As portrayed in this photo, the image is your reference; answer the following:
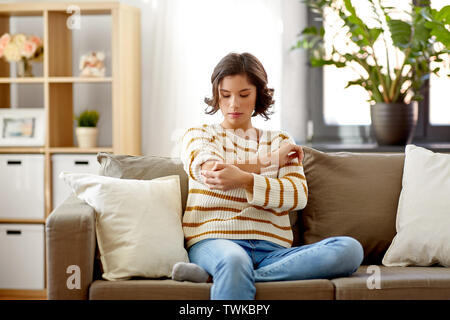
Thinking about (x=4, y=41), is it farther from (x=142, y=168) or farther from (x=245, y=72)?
(x=245, y=72)

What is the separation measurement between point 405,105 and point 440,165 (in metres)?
0.82

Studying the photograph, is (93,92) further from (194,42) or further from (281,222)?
(281,222)

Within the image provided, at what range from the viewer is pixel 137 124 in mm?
3201

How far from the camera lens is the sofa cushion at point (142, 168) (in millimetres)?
2088

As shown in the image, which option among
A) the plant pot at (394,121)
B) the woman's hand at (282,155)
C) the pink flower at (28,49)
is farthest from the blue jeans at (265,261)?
the pink flower at (28,49)

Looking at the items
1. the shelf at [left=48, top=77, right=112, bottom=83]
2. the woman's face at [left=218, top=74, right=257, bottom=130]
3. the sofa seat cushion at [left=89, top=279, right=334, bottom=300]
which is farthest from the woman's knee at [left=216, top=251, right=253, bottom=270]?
the shelf at [left=48, top=77, right=112, bottom=83]

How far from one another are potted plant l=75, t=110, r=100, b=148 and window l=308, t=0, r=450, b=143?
1152 mm

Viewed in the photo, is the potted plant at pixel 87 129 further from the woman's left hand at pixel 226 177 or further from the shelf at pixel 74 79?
the woman's left hand at pixel 226 177

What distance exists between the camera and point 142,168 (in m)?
2.11
